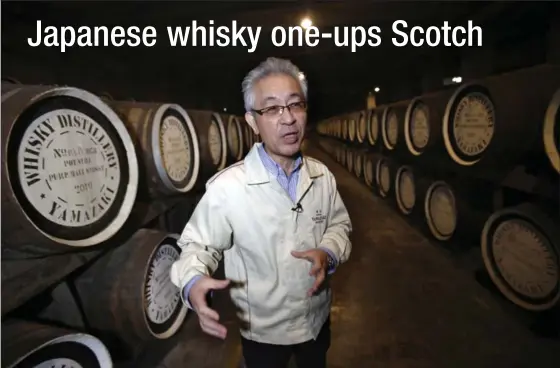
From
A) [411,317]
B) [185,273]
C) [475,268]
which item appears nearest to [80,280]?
[185,273]

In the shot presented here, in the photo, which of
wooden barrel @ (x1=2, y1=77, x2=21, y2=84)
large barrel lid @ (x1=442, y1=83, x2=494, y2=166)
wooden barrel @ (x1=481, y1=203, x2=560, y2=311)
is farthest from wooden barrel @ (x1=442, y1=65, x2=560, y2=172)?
wooden barrel @ (x1=2, y1=77, x2=21, y2=84)

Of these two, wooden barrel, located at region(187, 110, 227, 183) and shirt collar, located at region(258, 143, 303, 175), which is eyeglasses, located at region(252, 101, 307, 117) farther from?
wooden barrel, located at region(187, 110, 227, 183)

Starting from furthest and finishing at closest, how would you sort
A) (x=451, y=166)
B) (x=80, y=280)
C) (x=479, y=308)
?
(x=451, y=166) → (x=479, y=308) → (x=80, y=280)

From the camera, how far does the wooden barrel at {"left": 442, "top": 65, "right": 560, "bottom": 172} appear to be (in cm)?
132

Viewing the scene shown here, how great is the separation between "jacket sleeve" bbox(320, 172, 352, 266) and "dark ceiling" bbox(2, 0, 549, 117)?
0.27 meters

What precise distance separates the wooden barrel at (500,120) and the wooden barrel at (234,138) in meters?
0.91

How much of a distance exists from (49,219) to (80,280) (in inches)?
14.7

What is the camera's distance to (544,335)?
139 centimetres

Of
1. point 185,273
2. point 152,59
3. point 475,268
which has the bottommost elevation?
point 475,268

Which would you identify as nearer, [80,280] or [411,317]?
[80,280]

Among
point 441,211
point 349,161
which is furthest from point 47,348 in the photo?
point 441,211

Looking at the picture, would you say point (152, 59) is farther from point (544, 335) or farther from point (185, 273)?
point (544, 335)

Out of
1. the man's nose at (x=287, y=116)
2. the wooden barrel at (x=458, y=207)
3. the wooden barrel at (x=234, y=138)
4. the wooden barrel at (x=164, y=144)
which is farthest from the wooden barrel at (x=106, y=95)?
the wooden barrel at (x=458, y=207)

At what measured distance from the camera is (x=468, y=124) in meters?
1.65
